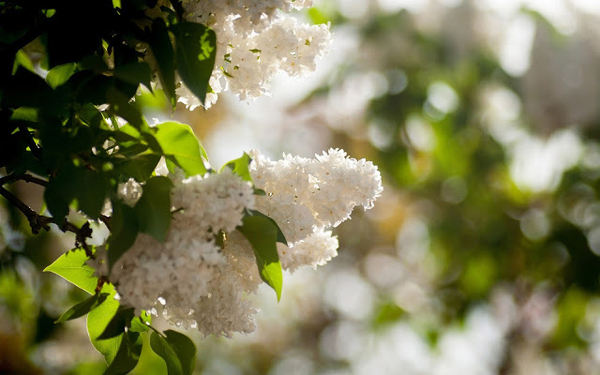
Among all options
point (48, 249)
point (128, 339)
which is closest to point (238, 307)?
point (128, 339)

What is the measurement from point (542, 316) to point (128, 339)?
4535mm

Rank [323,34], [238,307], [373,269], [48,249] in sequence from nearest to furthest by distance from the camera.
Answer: [238,307]
[323,34]
[48,249]
[373,269]

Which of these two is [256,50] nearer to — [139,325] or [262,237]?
[262,237]

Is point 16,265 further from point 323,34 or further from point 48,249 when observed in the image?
point 323,34

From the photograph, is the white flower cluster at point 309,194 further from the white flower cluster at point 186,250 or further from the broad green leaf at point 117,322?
the broad green leaf at point 117,322

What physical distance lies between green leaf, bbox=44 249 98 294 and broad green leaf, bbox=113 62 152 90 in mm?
309

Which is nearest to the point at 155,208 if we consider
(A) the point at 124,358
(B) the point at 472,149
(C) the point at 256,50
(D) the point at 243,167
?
(D) the point at 243,167

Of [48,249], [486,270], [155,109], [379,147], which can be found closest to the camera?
[48,249]

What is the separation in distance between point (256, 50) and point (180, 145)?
0.27m

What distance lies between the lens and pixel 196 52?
0.97 m

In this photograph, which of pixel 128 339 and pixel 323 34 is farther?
pixel 323 34

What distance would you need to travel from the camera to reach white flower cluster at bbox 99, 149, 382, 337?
2.82 ft

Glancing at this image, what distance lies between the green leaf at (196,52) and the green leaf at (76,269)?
318mm

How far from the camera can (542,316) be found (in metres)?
5.05
